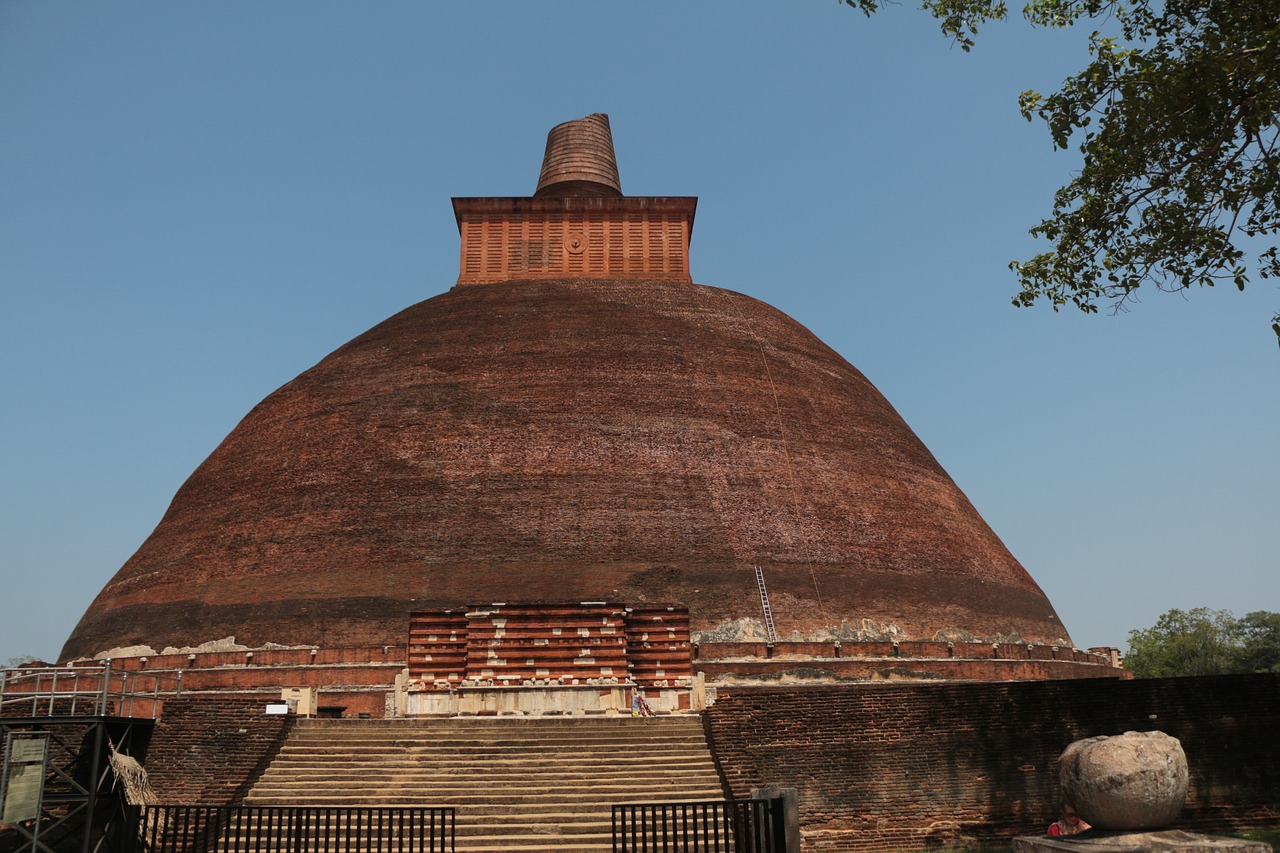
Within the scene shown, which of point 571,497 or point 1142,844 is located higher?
point 571,497

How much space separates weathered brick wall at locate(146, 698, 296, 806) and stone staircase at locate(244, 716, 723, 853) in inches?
8.4

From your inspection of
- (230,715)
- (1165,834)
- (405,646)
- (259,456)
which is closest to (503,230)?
(259,456)

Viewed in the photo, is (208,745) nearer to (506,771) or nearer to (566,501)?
(506,771)

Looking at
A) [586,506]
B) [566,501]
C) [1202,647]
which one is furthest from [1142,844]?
[1202,647]

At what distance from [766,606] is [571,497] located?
3635 millimetres

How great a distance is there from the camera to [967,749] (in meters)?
10.5

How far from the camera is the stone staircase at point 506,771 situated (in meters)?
9.45

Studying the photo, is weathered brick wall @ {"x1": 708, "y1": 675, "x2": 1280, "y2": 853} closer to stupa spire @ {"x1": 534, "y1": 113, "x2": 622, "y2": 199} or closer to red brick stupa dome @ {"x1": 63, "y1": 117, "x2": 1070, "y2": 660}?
red brick stupa dome @ {"x1": 63, "y1": 117, "x2": 1070, "y2": 660}

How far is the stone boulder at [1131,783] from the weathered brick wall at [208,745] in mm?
8141

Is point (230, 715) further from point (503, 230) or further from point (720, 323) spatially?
point (503, 230)

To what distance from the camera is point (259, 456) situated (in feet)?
64.6

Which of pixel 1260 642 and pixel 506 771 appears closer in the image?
pixel 506 771

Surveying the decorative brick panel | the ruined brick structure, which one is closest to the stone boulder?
the ruined brick structure

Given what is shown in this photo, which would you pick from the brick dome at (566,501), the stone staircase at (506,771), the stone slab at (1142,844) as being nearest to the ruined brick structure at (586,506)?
the brick dome at (566,501)
